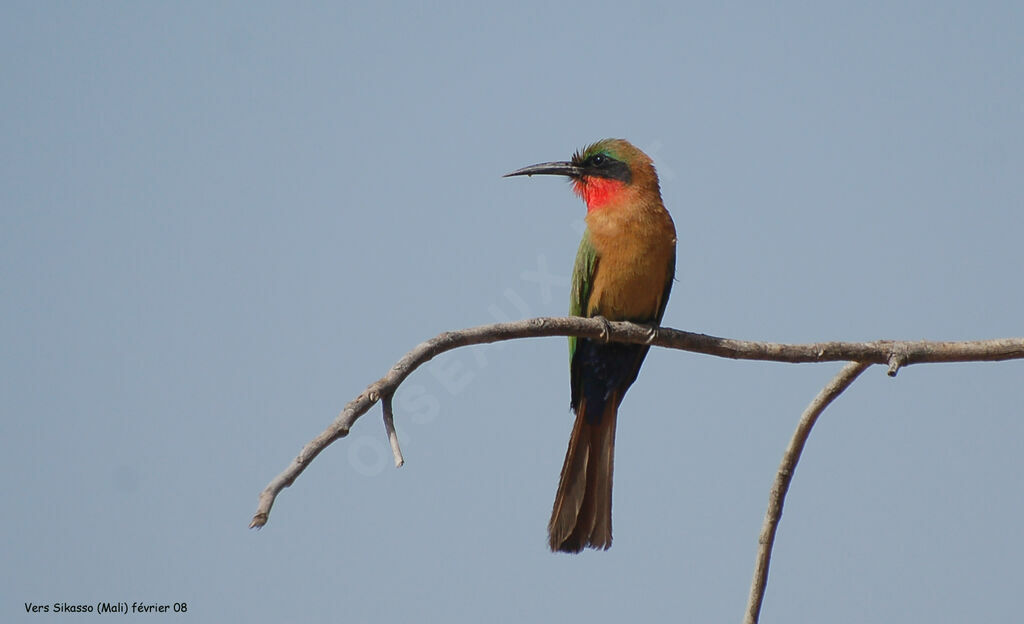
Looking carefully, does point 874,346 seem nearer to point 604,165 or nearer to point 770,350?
point 770,350

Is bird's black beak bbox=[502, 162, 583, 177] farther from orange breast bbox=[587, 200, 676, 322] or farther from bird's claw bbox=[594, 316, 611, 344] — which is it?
bird's claw bbox=[594, 316, 611, 344]

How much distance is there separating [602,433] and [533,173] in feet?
5.50

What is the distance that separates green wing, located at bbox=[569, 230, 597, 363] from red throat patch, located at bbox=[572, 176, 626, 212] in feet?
0.78

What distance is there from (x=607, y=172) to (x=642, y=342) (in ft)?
4.89

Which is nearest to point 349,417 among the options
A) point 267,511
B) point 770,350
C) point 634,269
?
point 267,511

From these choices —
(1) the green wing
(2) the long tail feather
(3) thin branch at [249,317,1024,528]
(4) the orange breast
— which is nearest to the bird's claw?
(3) thin branch at [249,317,1024,528]

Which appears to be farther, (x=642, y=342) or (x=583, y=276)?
(x=583, y=276)

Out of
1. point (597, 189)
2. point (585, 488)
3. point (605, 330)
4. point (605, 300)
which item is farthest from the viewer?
point (597, 189)

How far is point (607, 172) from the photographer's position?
19.6 ft

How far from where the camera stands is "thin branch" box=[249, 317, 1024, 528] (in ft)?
10.0

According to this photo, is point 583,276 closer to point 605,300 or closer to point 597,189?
point 605,300

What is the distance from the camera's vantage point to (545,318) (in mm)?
3779

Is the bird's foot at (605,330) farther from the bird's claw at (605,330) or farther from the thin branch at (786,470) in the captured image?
the thin branch at (786,470)

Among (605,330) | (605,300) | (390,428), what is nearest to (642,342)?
(605,330)
